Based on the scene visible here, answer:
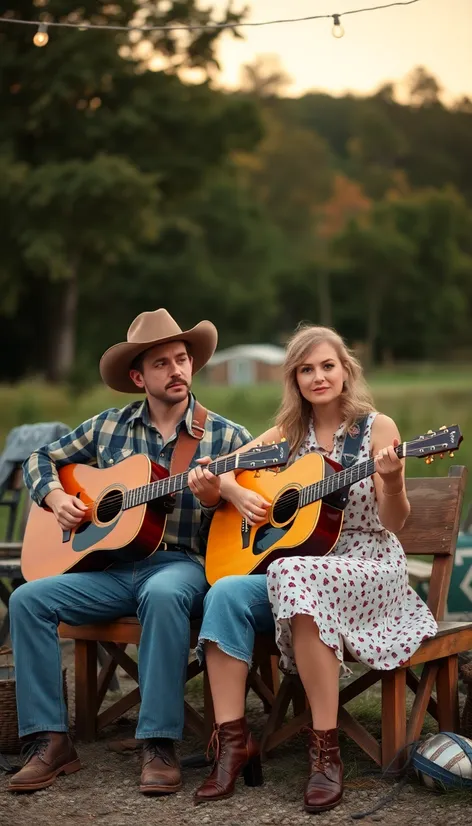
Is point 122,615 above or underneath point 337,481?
underneath

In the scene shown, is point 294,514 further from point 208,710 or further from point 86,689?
point 86,689

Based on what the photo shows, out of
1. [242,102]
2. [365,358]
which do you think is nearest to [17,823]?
[242,102]

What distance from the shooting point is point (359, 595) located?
3828 millimetres

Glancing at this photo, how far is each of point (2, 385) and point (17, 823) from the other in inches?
904

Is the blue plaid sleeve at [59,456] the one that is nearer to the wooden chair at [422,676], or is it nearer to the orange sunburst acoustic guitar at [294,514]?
the orange sunburst acoustic guitar at [294,514]

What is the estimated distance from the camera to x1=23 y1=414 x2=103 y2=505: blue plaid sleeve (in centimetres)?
482

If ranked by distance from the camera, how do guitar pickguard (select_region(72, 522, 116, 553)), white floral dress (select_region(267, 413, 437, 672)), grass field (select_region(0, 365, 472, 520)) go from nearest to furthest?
white floral dress (select_region(267, 413, 437, 672)), guitar pickguard (select_region(72, 522, 116, 553)), grass field (select_region(0, 365, 472, 520))

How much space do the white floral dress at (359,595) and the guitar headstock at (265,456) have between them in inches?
10.4

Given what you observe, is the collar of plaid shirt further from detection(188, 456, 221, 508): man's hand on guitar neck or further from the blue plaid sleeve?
detection(188, 456, 221, 508): man's hand on guitar neck

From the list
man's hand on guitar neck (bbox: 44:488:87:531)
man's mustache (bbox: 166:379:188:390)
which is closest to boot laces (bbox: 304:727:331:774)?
man's hand on guitar neck (bbox: 44:488:87:531)

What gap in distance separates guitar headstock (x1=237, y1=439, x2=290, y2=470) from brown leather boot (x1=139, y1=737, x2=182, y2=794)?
1.06 meters

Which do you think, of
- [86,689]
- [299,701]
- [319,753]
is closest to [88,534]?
[86,689]

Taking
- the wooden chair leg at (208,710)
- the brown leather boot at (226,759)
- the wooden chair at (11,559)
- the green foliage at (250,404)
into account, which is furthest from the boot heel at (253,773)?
the green foliage at (250,404)

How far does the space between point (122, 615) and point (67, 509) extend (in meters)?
0.52
